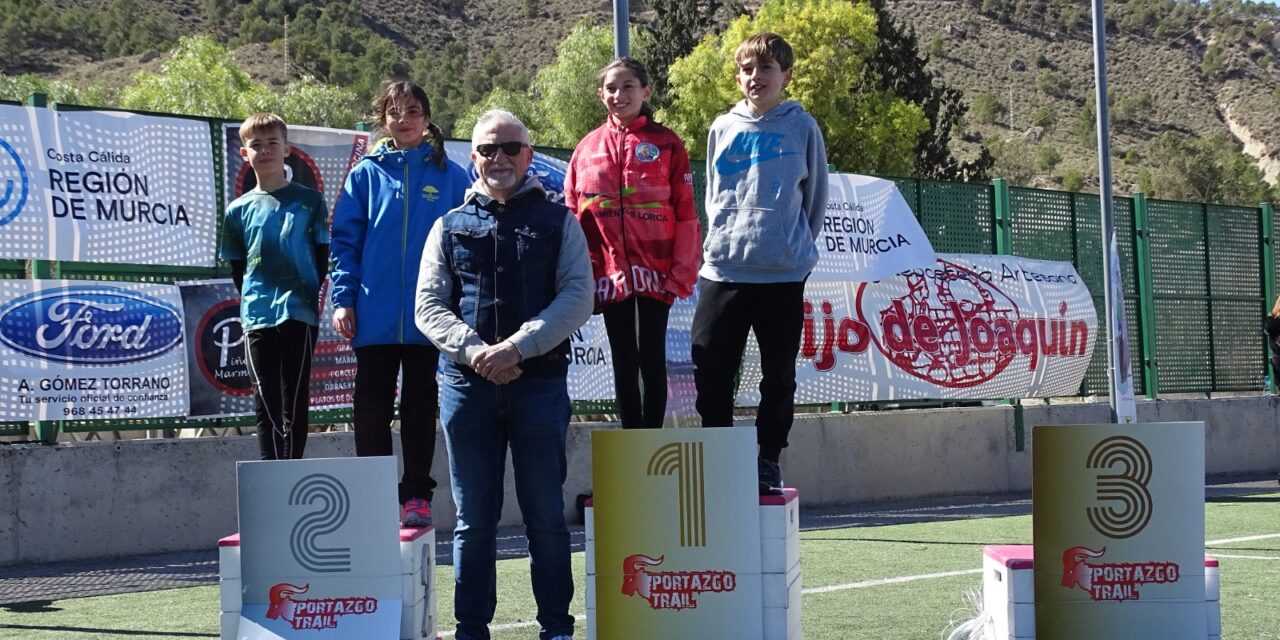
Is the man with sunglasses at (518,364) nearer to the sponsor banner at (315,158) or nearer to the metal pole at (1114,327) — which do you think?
the sponsor banner at (315,158)

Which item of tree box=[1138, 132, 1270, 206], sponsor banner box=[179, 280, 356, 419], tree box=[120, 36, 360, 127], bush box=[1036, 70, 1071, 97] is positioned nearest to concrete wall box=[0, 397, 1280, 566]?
sponsor banner box=[179, 280, 356, 419]

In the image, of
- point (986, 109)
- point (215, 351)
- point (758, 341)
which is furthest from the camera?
point (986, 109)

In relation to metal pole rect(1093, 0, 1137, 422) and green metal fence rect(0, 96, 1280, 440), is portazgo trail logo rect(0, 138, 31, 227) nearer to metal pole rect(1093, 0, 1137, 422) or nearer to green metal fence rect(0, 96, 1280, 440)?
green metal fence rect(0, 96, 1280, 440)

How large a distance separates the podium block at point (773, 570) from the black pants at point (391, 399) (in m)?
1.10

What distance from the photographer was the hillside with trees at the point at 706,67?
55.1 m

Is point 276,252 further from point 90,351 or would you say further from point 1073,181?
point 1073,181

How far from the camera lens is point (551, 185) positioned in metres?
10.7

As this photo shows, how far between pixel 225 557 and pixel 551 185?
6427mm

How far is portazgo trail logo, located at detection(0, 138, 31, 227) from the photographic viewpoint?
9109mm

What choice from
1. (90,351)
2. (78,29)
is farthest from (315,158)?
(78,29)

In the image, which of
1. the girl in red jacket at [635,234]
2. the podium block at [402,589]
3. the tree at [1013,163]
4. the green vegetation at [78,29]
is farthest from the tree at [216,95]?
the podium block at [402,589]

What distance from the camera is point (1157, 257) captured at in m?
16.0

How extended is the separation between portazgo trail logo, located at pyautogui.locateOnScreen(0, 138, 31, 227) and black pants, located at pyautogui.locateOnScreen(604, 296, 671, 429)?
5.13 m

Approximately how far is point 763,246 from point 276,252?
6.80 ft
